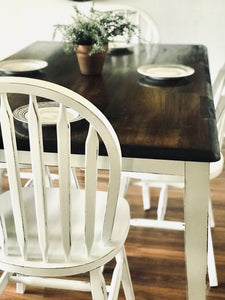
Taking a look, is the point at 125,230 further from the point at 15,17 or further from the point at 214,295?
the point at 15,17

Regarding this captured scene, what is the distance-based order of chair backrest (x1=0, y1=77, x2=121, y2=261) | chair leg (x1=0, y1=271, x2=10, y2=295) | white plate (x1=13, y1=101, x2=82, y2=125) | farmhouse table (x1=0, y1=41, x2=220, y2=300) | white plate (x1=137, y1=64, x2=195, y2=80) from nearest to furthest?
1. chair backrest (x1=0, y1=77, x2=121, y2=261)
2. farmhouse table (x1=0, y1=41, x2=220, y2=300)
3. white plate (x1=13, y1=101, x2=82, y2=125)
4. chair leg (x1=0, y1=271, x2=10, y2=295)
5. white plate (x1=137, y1=64, x2=195, y2=80)

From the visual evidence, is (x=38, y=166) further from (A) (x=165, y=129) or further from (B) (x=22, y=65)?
(B) (x=22, y=65)

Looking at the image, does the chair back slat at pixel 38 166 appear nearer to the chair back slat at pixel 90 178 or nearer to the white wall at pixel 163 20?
the chair back slat at pixel 90 178

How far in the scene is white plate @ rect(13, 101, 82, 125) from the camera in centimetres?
138

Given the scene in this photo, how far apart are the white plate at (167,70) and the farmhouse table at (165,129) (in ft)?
0.10

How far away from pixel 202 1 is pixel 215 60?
0.43 meters

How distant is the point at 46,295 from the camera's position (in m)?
1.83

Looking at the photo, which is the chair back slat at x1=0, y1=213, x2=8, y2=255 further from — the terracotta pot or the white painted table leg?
the terracotta pot

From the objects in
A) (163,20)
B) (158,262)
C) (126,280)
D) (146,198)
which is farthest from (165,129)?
(163,20)

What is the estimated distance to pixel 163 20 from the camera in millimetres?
3207

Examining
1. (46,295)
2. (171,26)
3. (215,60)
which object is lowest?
(46,295)

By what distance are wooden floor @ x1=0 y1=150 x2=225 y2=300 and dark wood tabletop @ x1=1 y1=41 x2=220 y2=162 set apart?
796 mm

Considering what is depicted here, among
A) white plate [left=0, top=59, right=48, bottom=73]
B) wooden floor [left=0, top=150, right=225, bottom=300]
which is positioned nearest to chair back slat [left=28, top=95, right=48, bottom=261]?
wooden floor [left=0, top=150, right=225, bottom=300]

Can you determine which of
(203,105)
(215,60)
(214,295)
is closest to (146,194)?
(214,295)
